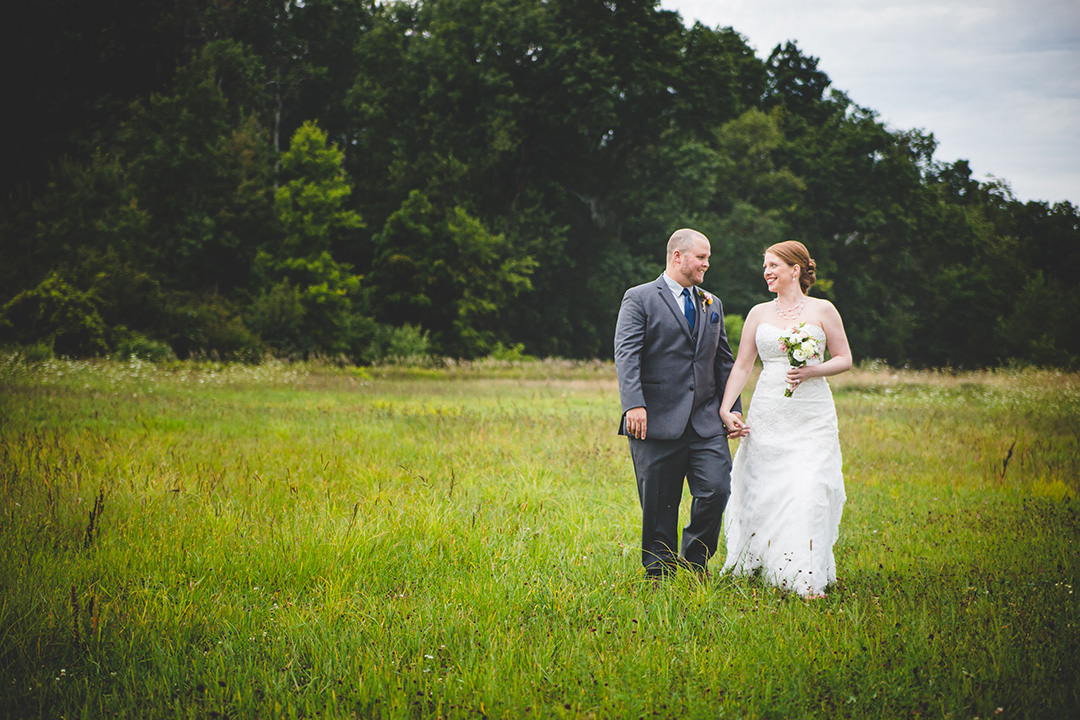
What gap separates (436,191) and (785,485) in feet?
106

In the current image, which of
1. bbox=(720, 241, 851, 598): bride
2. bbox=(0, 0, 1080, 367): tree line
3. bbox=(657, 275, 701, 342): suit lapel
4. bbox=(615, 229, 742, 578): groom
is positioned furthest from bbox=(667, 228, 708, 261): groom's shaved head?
bbox=(0, 0, 1080, 367): tree line

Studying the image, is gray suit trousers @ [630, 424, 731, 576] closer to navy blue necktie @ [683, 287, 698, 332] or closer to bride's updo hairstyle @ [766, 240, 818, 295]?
navy blue necktie @ [683, 287, 698, 332]

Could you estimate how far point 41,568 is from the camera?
13.7ft

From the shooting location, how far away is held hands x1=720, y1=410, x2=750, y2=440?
4.61 m

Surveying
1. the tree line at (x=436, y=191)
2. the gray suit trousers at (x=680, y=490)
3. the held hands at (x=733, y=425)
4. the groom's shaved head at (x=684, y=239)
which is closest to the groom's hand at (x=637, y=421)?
the gray suit trousers at (x=680, y=490)

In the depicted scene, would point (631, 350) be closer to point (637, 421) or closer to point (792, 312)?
point (637, 421)

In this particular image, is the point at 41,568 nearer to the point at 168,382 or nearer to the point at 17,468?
the point at 17,468

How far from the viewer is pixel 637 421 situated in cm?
443

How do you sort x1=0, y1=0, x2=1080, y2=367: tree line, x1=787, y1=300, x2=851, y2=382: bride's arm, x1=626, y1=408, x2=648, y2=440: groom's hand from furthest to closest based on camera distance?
1. x1=0, y1=0, x2=1080, y2=367: tree line
2. x1=787, y1=300, x2=851, y2=382: bride's arm
3. x1=626, y1=408, x2=648, y2=440: groom's hand

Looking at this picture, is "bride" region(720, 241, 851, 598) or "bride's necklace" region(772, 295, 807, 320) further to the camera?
"bride's necklace" region(772, 295, 807, 320)

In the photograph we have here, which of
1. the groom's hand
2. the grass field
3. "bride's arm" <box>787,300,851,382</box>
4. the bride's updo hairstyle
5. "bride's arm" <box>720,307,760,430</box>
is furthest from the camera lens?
the bride's updo hairstyle

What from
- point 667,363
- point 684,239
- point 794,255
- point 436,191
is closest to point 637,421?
point 667,363

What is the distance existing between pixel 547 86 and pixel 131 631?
36.6 metres

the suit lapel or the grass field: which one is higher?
the suit lapel
